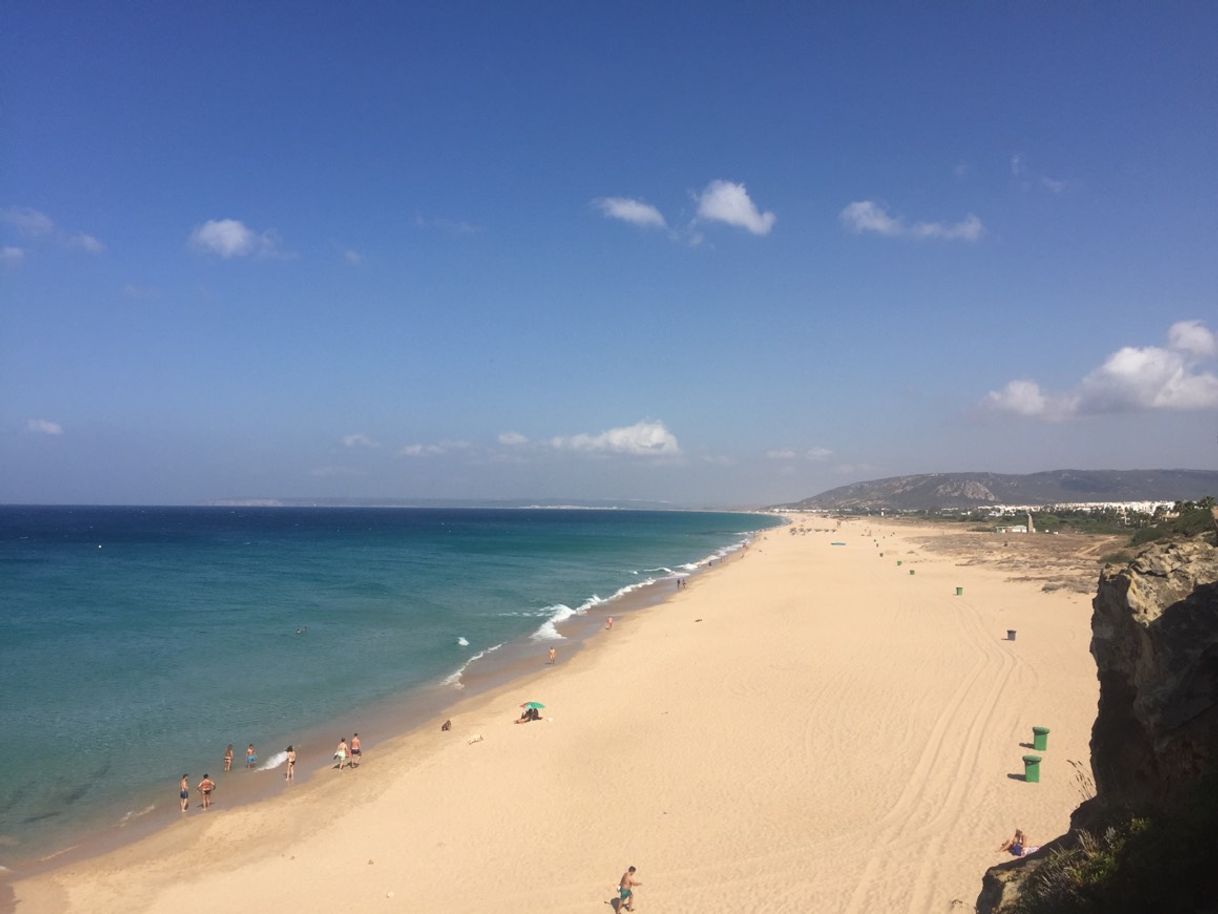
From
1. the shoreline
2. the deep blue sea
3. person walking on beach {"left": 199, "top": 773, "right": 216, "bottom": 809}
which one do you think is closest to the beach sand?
the shoreline

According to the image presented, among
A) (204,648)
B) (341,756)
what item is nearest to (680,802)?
(341,756)

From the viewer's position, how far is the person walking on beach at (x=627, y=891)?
1062cm

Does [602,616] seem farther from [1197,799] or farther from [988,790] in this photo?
[1197,799]

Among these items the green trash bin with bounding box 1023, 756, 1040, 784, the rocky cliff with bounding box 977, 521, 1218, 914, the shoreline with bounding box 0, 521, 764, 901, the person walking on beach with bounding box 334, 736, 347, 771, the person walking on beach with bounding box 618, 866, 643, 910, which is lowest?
the shoreline with bounding box 0, 521, 764, 901

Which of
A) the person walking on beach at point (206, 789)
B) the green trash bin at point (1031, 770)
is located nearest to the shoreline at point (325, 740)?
the person walking on beach at point (206, 789)

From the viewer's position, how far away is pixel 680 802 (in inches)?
562

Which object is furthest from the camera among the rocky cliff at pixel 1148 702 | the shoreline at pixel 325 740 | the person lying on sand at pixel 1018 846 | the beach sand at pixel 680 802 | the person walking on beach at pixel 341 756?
the person walking on beach at pixel 341 756

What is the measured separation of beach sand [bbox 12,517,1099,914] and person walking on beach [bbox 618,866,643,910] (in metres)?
0.30

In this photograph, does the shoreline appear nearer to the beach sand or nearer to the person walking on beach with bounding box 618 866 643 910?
the beach sand

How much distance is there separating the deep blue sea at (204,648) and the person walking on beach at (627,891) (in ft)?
37.6

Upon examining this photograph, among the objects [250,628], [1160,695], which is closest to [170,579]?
[250,628]

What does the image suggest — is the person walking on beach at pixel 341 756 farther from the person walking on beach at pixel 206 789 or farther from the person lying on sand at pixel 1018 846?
the person lying on sand at pixel 1018 846

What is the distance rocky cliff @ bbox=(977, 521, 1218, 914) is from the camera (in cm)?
528

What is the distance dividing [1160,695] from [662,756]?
41.8 feet
